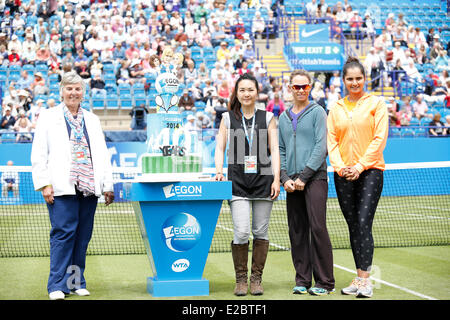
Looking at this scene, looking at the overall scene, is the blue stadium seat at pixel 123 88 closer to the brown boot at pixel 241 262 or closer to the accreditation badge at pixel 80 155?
the accreditation badge at pixel 80 155

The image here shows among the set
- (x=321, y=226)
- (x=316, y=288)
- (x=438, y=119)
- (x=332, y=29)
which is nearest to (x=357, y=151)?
(x=321, y=226)

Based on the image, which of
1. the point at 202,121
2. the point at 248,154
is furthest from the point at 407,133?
the point at 248,154

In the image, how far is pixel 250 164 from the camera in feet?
21.1

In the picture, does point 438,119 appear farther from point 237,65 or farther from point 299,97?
point 299,97

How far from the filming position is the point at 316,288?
631cm

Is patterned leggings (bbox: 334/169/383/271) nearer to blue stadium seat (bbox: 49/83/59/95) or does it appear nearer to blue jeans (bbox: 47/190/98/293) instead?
blue jeans (bbox: 47/190/98/293)

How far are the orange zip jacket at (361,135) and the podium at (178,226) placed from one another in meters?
1.17

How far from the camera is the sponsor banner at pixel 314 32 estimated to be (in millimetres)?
24844

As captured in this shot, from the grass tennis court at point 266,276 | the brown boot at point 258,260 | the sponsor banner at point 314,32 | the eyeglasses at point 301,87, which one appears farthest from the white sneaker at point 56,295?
the sponsor banner at point 314,32

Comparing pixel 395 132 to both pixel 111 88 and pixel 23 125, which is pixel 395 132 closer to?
pixel 111 88

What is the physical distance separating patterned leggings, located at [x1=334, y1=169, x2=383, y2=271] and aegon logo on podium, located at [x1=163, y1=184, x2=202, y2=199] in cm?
141

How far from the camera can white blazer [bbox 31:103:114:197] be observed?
20.6 feet

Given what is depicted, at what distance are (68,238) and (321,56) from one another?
1898cm

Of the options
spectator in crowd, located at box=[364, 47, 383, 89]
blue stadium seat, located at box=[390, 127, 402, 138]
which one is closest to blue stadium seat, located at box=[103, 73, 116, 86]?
blue stadium seat, located at box=[390, 127, 402, 138]
